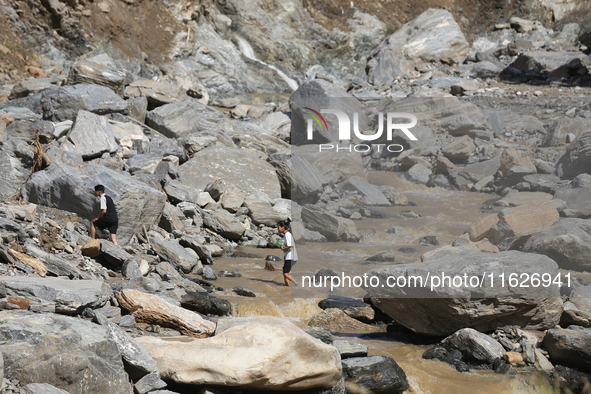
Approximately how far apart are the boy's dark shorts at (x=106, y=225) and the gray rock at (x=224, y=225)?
2476mm

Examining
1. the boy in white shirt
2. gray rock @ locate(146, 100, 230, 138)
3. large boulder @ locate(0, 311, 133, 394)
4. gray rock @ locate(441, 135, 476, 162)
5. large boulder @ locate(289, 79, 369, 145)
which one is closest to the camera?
large boulder @ locate(0, 311, 133, 394)

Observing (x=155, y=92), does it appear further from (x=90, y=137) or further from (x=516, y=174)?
(x=516, y=174)

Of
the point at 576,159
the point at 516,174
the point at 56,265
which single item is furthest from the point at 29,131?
the point at 576,159

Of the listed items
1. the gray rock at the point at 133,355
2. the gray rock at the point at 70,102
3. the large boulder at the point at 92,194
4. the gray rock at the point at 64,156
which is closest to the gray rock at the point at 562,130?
the large boulder at the point at 92,194

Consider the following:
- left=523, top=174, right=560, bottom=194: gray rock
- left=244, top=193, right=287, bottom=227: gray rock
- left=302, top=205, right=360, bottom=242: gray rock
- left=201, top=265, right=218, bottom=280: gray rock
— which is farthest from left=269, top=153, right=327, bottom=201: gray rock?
left=523, top=174, right=560, bottom=194: gray rock

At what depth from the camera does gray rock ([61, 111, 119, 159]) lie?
11.6 meters

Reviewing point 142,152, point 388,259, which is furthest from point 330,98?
point 388,259

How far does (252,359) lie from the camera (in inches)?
166

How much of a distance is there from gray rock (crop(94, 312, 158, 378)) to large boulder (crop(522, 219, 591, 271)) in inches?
208

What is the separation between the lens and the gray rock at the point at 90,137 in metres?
11.6

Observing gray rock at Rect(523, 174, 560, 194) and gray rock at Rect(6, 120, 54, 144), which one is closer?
gray rock at Rect(523, 174, 560, 194)

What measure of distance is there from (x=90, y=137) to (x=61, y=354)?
9327mm

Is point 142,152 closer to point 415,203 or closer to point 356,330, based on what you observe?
point 415,203

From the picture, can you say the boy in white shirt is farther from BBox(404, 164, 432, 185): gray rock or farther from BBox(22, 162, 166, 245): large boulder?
BBox(404, 164, 432, 185): gray rock
